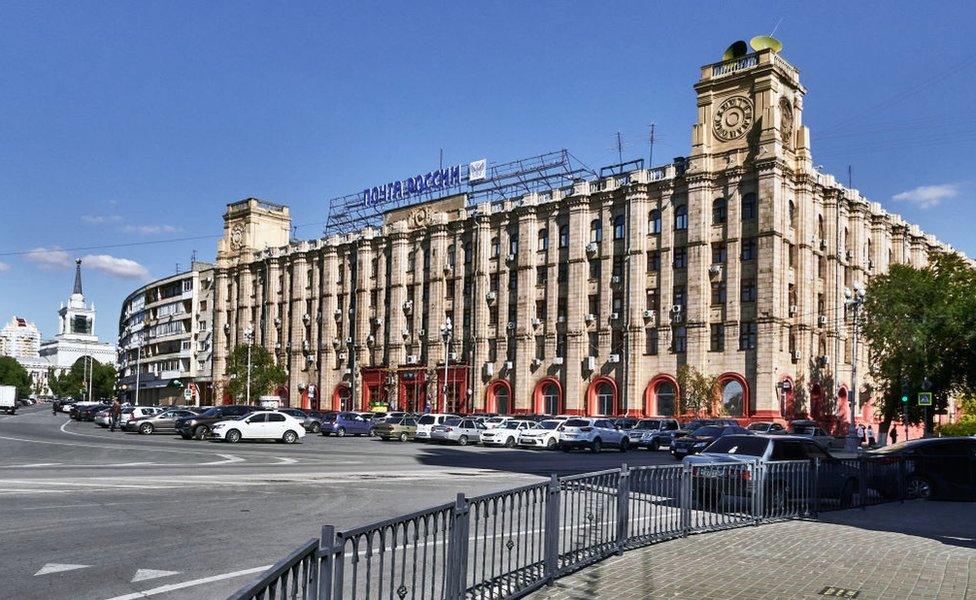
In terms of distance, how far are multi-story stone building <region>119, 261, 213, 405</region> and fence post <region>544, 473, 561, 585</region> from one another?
8775 cm

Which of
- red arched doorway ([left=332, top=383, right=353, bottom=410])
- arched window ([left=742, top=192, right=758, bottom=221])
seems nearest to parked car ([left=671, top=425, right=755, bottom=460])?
arched window ([left=742, top=192, right=758, bottom=221])

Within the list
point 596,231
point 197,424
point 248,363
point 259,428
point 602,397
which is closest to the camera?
point 259,428

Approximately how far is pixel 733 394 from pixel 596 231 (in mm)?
14667

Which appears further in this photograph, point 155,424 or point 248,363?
point 248,363

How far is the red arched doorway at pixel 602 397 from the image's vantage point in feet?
191

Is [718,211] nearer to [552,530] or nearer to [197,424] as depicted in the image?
[197,424]

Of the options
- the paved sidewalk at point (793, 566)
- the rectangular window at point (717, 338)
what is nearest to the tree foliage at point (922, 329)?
the rectangular window at point (717, 338)

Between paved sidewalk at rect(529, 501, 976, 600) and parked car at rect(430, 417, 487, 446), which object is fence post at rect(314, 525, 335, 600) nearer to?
paved sidewalk at rect(529, 501, 976, 600)

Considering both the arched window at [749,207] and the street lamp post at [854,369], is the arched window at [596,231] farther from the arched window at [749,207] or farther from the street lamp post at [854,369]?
the street lamp post at [854,369]

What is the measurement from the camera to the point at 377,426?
1919 inches

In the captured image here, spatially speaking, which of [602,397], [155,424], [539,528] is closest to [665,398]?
[602,397]

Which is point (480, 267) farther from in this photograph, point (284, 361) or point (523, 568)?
point (523, 568)

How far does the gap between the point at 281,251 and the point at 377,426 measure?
42204 mm

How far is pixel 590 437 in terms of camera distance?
41.3 meters
